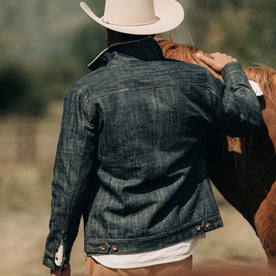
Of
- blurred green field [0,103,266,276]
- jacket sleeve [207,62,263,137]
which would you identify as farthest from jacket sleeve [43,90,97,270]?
blurred green field [0,103,266,276]

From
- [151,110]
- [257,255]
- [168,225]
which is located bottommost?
[257,255]

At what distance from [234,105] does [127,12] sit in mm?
524

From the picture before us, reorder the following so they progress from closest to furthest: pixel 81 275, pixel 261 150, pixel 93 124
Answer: pixel 93 124 → pixel 261 150 → pixel 81 275

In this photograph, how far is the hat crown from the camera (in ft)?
5.68

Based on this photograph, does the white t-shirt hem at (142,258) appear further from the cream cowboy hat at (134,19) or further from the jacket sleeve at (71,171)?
the cream cowboy hat at (134,19)

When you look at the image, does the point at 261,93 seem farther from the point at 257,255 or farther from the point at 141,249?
the point at 257,255

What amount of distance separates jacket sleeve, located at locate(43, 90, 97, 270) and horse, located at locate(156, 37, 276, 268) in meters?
0.57

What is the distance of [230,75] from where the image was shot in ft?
6.01

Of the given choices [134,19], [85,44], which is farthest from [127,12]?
[85,44]

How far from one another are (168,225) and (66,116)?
0.54 meters

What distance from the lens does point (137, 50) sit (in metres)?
1.73

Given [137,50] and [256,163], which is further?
[256,163]

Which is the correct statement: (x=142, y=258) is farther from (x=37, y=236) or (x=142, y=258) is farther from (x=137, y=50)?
(x=37, y=236)

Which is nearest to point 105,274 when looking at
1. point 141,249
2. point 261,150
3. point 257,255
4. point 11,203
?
point 141,249
